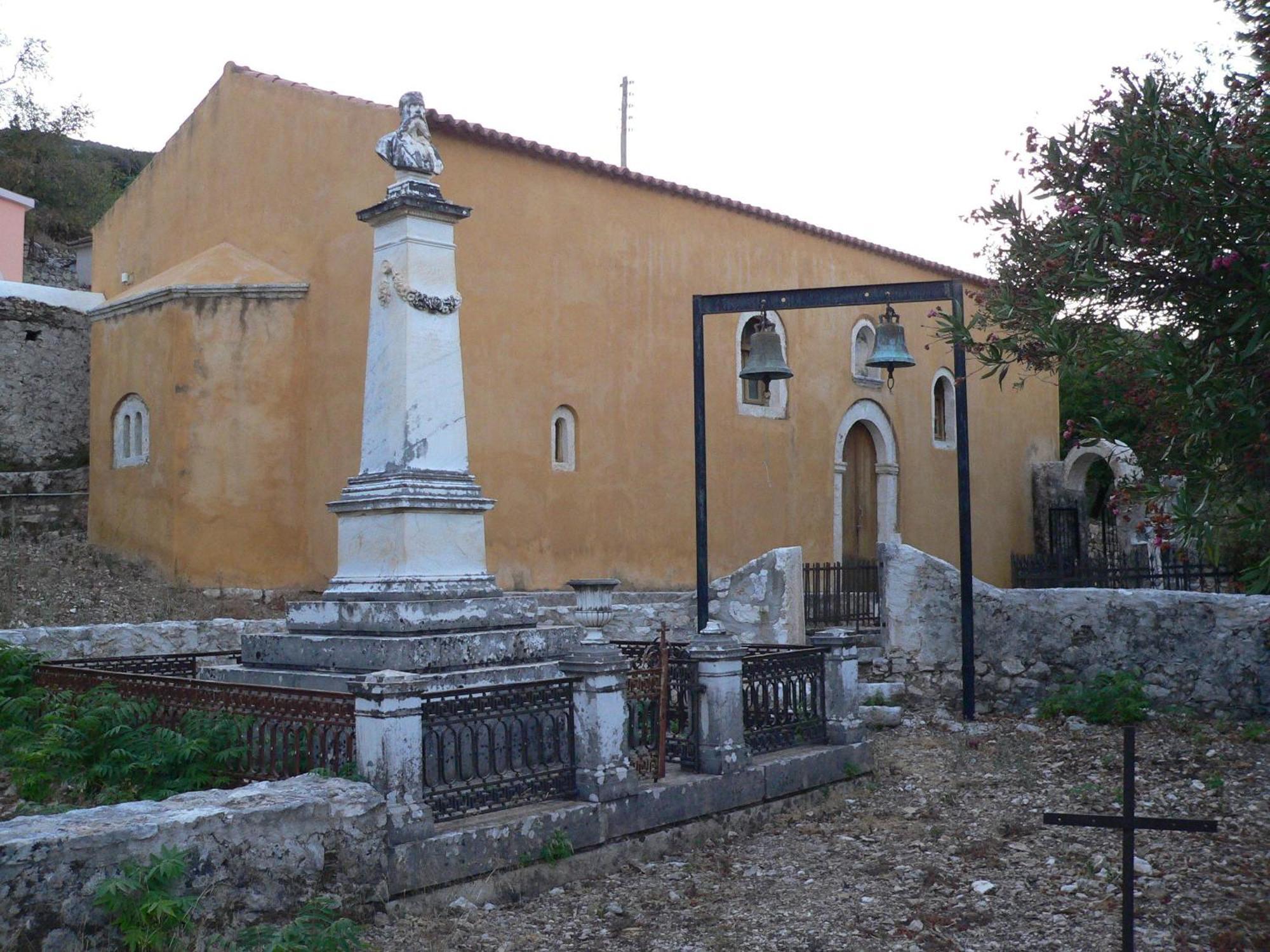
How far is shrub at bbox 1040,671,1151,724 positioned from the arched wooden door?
9.60m

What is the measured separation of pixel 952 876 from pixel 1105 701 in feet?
12.4

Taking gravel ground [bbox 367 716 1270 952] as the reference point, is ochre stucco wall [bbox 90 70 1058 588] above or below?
above

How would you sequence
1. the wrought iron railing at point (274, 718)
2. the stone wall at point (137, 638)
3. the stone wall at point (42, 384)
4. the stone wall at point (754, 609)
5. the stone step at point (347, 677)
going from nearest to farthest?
the wrought iron railing at point (274, 718), the stone step at point (347, 677), the stone wall at point (137, 638), the stone wall at point (754, 609), the stone wall at point (42, 384)

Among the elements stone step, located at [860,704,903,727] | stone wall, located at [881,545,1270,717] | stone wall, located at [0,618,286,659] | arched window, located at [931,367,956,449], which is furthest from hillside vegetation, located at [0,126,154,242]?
stone step, located at [860,704,903,727]

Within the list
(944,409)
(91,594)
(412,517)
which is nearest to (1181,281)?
(412,517)

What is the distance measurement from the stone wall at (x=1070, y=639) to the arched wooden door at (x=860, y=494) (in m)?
8.34

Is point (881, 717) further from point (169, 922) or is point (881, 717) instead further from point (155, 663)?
point (169, 922)

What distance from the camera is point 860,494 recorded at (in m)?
19.5

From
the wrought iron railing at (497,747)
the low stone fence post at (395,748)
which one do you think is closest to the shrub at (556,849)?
the wrought iron railing at (497,747)

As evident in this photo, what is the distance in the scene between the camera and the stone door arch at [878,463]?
18734mm

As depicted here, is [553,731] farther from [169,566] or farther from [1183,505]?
[169,566]

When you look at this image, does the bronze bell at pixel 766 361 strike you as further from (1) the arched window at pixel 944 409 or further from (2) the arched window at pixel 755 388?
(1) the arched window at pixel 944 409

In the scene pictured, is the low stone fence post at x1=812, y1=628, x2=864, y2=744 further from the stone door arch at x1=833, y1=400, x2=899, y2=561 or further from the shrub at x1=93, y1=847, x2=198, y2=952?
the stone door arch at x1=833, y1=400, x2=899, y2=561

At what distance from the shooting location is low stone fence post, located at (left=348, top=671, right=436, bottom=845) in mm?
5336
